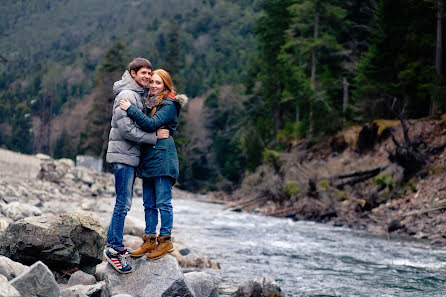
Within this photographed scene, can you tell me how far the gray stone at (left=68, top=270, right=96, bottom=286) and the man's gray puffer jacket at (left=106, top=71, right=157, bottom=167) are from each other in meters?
1.21

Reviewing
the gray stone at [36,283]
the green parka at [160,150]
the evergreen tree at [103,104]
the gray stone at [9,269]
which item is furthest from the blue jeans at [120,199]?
the evergreen tree at [103,104]

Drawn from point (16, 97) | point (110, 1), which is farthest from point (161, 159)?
point (110, 1)

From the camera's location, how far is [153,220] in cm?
559

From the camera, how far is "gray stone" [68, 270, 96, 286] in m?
5.11

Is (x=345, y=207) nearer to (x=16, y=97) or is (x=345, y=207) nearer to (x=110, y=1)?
(x=16, y=97)

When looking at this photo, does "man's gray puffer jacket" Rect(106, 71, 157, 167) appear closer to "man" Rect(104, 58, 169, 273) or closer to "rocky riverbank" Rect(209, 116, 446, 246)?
"man" Rect(104, 58, 169, 273)

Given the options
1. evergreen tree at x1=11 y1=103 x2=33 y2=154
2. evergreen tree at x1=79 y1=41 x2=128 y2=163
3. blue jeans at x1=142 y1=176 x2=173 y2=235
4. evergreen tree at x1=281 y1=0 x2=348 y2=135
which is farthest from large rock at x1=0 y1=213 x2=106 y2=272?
evergreen tree at x1=11 y1=103 x2=33 y2=154

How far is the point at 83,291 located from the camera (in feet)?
14.6

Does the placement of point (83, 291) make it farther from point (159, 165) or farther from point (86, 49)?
point (86, 49)

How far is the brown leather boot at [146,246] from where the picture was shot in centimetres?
547

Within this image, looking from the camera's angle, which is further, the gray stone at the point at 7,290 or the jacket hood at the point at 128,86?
the jacket hood at the point at 128,86

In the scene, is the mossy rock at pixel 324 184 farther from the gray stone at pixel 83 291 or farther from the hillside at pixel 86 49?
the hillside at pixel 86 49

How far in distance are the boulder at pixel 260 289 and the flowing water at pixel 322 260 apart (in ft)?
1.50

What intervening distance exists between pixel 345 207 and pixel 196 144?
138ft
